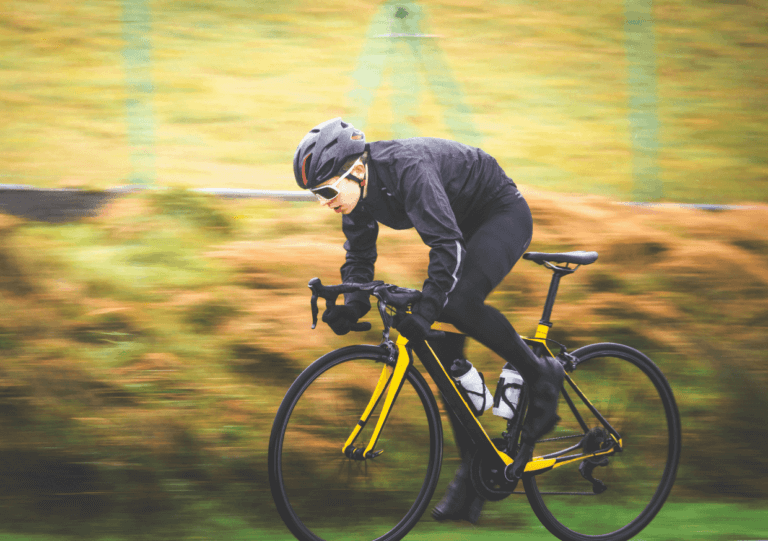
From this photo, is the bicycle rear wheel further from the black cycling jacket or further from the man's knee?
the black cycling jacket

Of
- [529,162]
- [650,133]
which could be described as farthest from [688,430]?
[529,162]

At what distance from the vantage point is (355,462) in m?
3.04

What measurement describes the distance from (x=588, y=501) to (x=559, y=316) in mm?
1197

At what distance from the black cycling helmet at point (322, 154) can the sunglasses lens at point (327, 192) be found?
0.11 ft

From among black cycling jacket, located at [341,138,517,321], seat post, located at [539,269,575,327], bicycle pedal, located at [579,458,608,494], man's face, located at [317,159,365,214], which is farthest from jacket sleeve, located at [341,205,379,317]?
bicycle pedal, located at [579,458,608,494]

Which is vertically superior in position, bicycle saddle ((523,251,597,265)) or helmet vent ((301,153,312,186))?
helmet vent ((301,153,312,186))

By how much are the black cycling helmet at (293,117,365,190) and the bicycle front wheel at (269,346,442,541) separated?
28.3 inches

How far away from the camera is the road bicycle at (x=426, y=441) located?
2926 mm

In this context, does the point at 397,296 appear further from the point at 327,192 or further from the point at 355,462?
the point at 355,462

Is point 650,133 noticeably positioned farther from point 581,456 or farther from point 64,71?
point 64,71

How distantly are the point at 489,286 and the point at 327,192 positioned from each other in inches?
30.3

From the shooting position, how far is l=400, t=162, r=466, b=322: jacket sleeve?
2680mm

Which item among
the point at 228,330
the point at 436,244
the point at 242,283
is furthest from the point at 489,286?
the point at 242,283

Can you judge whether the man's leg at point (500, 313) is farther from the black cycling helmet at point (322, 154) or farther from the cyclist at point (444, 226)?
the black cycling helmet at point (322, 154)
